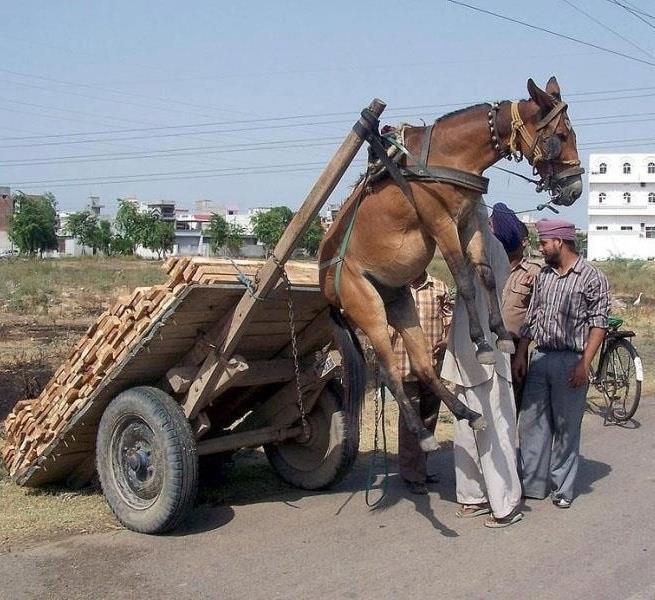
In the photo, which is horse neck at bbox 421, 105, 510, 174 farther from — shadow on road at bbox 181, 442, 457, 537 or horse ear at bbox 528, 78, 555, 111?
shadow on road at bbox 181, 442, 457, 537

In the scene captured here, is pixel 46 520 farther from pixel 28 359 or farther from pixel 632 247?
pixel 632 247

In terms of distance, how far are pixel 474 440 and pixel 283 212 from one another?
89773 mm

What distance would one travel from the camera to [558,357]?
6145 millimetres

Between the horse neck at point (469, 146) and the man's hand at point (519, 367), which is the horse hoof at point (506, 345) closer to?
the horse neck at point (469, 146)

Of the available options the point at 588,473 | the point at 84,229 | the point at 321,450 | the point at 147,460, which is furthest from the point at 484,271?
the point at 84,229

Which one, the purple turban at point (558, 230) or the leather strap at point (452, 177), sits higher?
the leather strap at point (452, 177)

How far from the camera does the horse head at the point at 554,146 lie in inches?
184

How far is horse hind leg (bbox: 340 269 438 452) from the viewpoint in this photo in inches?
201

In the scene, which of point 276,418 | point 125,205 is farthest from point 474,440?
point 125,205

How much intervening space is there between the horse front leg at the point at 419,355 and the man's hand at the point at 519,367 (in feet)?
4.12

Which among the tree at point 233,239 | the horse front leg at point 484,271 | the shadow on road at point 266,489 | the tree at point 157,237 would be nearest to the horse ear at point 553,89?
the horse front leg at point 484,271

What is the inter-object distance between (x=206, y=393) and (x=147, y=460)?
560mm

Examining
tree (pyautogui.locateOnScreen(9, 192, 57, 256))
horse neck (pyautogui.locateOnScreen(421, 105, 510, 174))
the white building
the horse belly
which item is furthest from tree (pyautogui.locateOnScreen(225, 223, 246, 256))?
horse neck (pyautogui.locateOnScreen(421, 105, 510, 174))

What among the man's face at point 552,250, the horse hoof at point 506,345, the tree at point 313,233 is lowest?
the horse hoof at point 506,345
